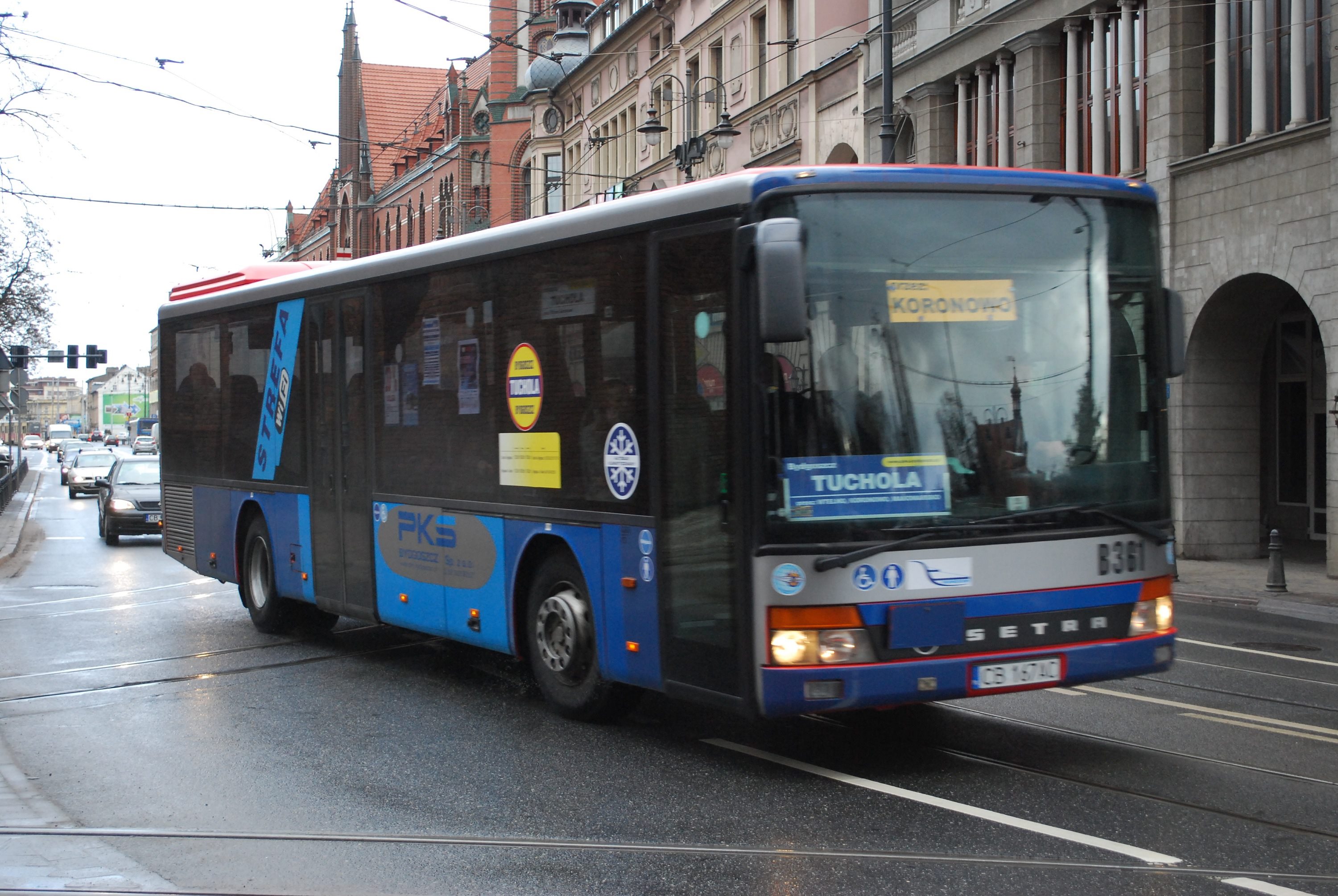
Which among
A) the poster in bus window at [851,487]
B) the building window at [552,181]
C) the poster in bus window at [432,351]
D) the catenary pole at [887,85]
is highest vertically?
the building window at [552,181]

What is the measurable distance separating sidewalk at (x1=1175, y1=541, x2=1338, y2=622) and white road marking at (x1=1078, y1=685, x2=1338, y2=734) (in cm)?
683

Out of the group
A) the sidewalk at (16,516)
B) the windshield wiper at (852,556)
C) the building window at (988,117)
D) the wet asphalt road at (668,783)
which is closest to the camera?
the wet asphalt road at (668,783)

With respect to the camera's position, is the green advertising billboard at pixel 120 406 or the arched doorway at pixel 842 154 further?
the green advertising billboard at pixel 120 406

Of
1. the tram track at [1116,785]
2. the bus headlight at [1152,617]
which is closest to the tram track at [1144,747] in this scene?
the tram track at [1116,785]

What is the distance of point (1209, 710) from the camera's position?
8797 millimetres

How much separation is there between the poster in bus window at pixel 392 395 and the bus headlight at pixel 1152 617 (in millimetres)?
5385

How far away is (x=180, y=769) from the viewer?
7.72 meters

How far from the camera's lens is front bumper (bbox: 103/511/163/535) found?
27656mm

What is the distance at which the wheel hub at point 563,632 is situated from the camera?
848 cm

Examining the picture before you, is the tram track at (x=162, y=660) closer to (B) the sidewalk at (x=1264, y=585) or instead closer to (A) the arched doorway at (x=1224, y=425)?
(B) the sidewalk at (x=1264, y=585)

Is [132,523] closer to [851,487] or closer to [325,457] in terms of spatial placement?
[325,457]

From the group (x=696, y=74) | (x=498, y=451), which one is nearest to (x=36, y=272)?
(x=696, y=74)

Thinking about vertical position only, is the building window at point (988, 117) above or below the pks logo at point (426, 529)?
above

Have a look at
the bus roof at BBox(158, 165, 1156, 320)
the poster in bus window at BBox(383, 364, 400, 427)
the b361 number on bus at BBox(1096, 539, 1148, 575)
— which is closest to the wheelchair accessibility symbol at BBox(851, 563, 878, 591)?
the b361 number on bus at BBox(1096, 539, 1148, 575)
